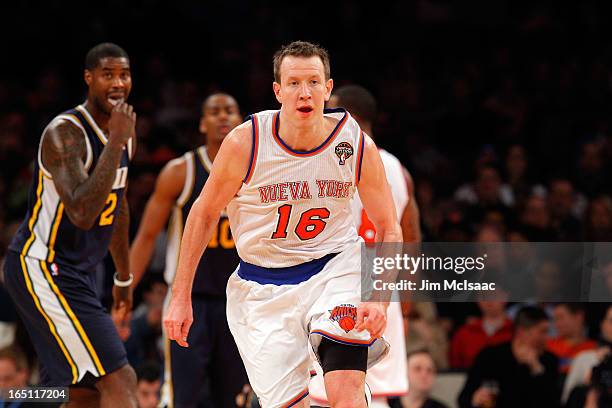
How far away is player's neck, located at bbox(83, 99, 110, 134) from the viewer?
5.74m

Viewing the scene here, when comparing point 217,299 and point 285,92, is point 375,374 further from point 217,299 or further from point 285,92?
point 285,92

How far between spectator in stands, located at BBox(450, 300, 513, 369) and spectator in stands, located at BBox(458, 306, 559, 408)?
1.46 ft

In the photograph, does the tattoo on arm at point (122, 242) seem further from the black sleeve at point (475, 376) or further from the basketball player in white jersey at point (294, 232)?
the black sleeve at point (475, 376)

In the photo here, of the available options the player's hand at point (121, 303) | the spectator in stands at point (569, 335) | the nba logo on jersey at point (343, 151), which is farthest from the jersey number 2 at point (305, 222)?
the spectator in stands at point (569, 335)

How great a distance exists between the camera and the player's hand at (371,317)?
460 centimetres

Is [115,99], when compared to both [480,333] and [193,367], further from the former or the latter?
[480,333]

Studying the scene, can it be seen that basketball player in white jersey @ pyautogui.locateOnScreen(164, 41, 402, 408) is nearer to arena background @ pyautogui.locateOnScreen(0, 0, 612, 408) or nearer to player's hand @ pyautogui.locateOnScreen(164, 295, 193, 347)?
player's hand @ pyautogui.locateOnScreen(164, 295, 193, 347)

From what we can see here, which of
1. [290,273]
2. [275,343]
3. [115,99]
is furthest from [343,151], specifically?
[115,99]

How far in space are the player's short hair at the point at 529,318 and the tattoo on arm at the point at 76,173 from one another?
12.1 feet

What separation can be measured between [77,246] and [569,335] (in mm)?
4281

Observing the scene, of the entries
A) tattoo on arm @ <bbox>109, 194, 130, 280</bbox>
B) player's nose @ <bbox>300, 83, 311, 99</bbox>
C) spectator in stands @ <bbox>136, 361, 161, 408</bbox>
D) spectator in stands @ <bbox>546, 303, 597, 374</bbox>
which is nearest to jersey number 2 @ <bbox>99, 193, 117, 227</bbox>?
tattoo on arm @ <bbox>109, 194, 130, 280</bbox>

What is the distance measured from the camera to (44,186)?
18.5 ft

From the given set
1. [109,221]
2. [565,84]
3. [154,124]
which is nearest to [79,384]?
[109,221]

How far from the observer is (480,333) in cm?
855
